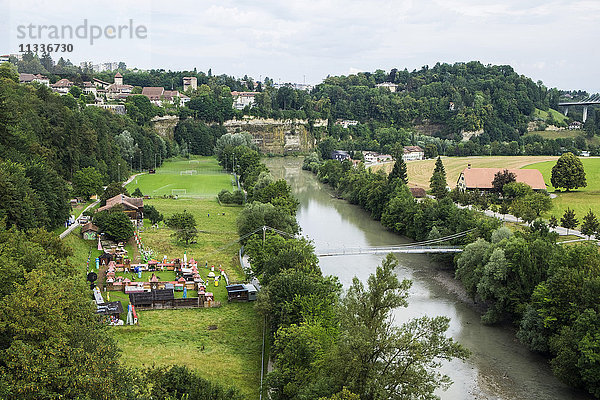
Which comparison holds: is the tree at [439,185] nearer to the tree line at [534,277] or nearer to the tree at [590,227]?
the tree line at [534,277]

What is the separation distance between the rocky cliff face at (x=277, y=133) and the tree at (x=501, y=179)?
5321cm

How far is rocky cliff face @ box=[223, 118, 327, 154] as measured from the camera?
9288cm

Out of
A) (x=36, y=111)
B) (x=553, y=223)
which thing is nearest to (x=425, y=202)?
(x=553, y=223)

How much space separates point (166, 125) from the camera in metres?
84.6

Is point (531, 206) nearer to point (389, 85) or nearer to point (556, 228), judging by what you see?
point (556, 228)

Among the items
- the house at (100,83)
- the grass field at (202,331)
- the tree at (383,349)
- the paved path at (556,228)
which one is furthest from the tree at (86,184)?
the house at (100,83)

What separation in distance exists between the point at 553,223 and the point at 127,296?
2297 cm

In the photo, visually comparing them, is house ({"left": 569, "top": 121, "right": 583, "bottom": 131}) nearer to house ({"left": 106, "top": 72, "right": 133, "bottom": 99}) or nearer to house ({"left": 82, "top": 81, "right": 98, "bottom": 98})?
house ({"left": 106, "top": 72, "right": 133, "bottom": 99})

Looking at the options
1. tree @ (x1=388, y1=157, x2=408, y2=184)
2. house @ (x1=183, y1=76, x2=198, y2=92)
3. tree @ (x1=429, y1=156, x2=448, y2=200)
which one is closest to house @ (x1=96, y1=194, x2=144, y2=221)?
tree @ (x1=388, y1=157, x2=408, y2=184)

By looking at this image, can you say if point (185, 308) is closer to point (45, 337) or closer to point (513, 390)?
point (45, 337)

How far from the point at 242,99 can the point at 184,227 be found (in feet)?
242

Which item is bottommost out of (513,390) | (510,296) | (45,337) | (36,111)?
(513,390)

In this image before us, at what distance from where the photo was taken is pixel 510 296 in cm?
2281

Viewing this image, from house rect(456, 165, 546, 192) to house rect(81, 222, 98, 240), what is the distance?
92.1 ft
